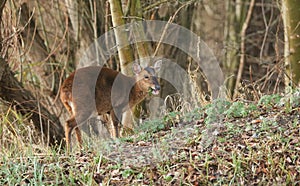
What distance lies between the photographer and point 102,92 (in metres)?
8.79

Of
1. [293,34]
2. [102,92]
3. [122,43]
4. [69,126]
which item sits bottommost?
[69,126]

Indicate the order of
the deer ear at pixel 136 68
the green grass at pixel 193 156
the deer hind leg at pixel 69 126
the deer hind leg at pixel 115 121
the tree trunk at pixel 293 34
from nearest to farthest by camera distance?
1. the green grass at pixel 193 156
2. the deer hind leg at pixel 69 126
3. the deer hind leg at pixel 115 121
4. the deer ear at pixel 136 68
5. the tree trunk at pixel 293 34

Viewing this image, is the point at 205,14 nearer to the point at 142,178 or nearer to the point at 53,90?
the point at 53,90

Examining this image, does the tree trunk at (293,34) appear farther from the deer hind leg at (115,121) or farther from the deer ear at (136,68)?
the deer hind leg at (115,121)

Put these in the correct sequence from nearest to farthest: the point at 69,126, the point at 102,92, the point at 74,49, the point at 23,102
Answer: the point at 69,126 < the point at 102,92 < the point at 23,102 < the point at 74,49

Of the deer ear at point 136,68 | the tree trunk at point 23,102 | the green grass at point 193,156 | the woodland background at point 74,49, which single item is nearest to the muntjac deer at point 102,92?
the deer ear at point 136,68

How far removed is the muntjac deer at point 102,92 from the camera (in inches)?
334

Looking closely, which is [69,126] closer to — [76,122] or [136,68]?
[76,122]

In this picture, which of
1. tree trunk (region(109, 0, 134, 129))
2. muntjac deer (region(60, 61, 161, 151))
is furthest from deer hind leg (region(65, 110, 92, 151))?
tree trunk (region(109, 0, 134, 129))

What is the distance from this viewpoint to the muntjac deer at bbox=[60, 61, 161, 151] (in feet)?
27.9

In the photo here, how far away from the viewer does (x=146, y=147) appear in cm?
712

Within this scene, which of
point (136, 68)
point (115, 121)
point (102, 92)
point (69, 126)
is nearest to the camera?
point (69, 126)

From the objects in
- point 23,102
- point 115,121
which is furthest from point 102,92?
point 23,102

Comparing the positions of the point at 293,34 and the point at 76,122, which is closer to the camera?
the point at 76,122
